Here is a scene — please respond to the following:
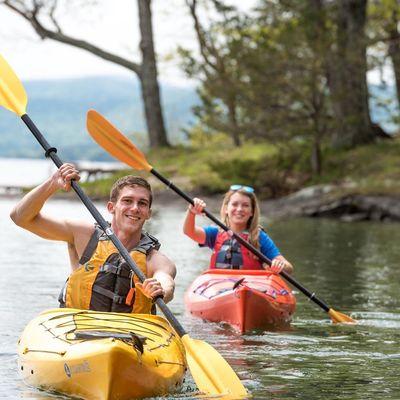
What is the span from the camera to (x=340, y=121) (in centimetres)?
2228

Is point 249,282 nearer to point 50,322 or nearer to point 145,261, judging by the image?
point 145,261

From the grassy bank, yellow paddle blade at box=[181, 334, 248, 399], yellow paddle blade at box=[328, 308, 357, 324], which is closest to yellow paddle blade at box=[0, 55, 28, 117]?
yellow paddle blade at box=[181, 334, 248, 399]

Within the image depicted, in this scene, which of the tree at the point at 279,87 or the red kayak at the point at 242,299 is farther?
the tree at the point at 279,87

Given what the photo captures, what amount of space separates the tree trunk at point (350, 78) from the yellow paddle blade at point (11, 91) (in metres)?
15.0

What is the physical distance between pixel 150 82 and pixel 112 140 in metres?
19.0

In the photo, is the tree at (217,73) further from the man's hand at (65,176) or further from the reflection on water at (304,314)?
the man's hand at (65,176)

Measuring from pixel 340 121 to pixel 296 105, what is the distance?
3.38 feet

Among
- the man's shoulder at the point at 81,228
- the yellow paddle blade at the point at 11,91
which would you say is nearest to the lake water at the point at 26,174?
the yellow paddle blade at the point at 11,91

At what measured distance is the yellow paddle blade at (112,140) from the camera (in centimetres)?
788

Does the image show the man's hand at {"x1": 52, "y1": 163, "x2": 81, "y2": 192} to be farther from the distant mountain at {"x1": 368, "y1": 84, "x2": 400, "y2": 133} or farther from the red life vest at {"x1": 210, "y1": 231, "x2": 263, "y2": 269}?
the distant mountain at {"x1": 368, "y1": 84, "x2": 400, "y2": 133}

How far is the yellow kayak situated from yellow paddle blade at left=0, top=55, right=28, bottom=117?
2009 millimetres

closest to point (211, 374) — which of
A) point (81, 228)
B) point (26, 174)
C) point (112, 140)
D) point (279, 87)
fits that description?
point (81, 228)

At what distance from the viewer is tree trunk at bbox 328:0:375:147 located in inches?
866

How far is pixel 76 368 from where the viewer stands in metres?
4.83
